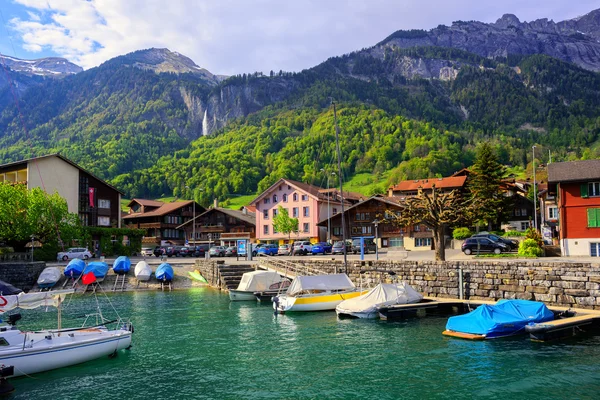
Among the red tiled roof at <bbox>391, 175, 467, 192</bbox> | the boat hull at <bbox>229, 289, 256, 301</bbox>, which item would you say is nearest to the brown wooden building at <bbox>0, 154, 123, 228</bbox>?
the boat hull at <bbox>229, 289, 256, 301</bbox>

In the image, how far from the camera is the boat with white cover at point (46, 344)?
1889 cm

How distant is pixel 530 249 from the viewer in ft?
140

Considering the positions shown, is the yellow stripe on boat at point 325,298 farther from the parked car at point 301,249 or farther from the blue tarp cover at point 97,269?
the parked car at point 301,249

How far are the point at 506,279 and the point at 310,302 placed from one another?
12.8m

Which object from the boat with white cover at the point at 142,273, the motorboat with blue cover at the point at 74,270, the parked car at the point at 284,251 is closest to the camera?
the motorboat with blue cover at the point at 74,270

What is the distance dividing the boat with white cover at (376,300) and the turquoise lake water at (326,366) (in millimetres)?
1309

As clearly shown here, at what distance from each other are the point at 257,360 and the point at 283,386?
3918 mm

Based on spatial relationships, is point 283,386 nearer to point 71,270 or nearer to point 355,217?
point 71,270

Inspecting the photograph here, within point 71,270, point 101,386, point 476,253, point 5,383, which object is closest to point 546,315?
point 101,386

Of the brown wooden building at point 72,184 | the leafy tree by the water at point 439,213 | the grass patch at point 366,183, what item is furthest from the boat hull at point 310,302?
the grass patch at point 366,183

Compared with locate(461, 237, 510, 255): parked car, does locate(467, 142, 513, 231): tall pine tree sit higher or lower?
higher

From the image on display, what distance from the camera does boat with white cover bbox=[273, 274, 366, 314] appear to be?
3419 cm

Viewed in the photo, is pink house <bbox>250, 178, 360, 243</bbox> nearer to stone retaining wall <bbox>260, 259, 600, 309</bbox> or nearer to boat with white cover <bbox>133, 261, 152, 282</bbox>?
boat with white cover <bbox>133, 261, 152, 282</bbox>

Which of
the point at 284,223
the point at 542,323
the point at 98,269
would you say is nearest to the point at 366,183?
the point at 284,223
